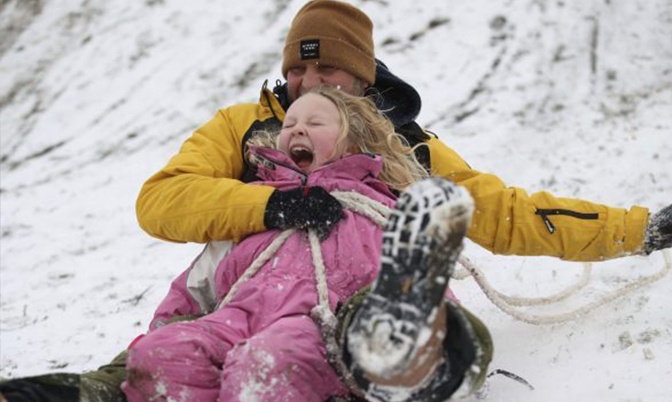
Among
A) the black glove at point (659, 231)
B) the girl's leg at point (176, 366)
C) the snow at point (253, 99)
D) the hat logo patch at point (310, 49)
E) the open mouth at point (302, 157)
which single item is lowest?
the snow at point (253, 99)

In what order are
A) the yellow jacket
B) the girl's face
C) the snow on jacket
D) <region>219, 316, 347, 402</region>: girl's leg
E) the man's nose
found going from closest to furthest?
<region>219, 316, 347, 402</region>: girl's leg < the snow on jacket < the yellow jacket < the girl's face < the man's nose

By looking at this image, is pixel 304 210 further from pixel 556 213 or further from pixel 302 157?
pixel 556 213

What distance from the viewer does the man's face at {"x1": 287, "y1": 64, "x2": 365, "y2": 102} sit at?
2.98 meters

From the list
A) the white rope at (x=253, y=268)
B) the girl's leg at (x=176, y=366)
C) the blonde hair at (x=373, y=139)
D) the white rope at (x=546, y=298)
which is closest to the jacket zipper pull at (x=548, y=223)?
the white rope at (x=546, y=298)

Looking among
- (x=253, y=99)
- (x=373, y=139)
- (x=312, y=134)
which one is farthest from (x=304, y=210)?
(x=253, y=99)

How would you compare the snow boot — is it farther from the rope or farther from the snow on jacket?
the snow on jacket

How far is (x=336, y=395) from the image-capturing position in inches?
76.8

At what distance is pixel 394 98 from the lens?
3086 mm

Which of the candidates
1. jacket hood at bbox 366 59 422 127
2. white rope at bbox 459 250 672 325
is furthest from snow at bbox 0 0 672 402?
jacket hood at bbox 366 59 422 127

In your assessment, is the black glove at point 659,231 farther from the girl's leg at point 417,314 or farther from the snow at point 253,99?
the girl's leg at point 417,314

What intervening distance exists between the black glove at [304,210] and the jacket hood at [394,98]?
751 mm

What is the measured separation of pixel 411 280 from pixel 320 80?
1.62 meters

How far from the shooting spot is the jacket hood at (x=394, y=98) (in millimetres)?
3002

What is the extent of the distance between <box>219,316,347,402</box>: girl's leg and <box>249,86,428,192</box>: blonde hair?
90cm
